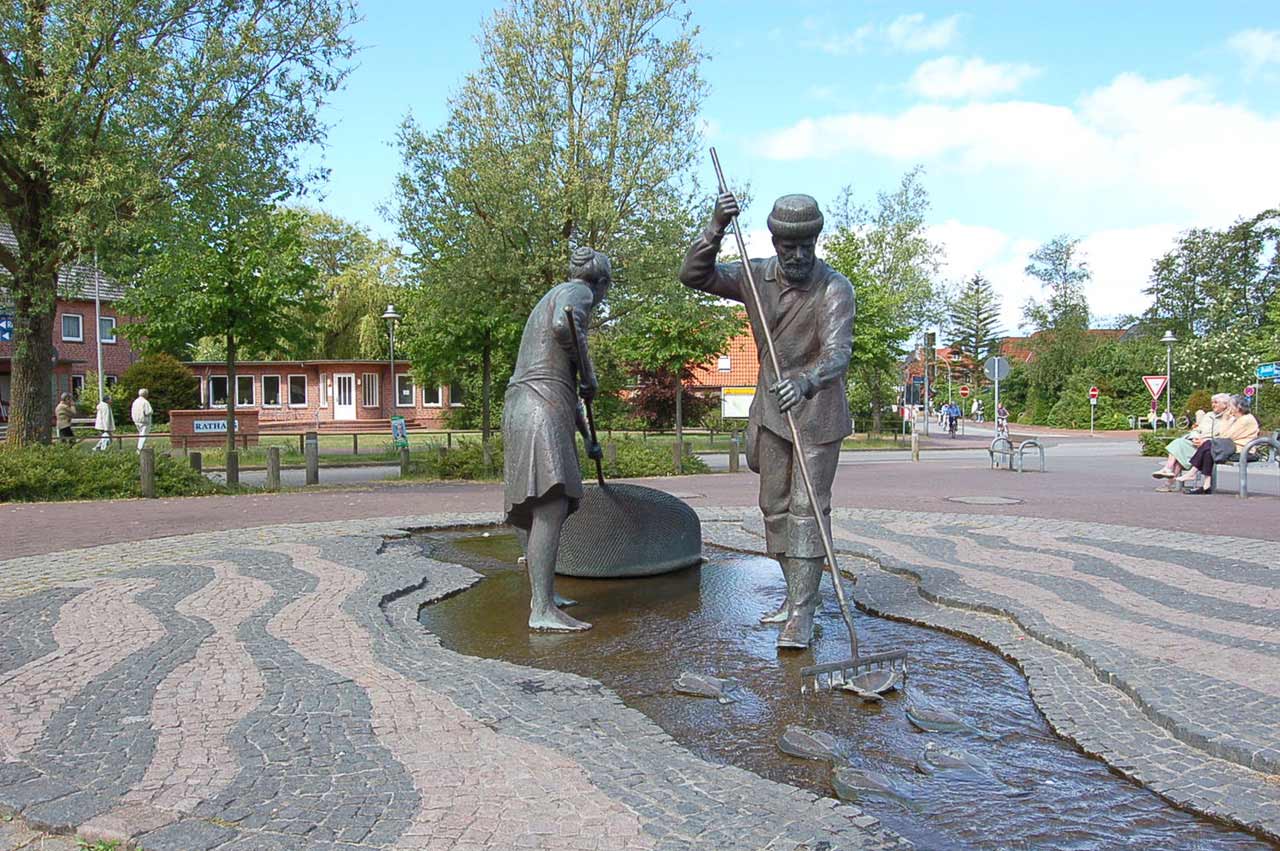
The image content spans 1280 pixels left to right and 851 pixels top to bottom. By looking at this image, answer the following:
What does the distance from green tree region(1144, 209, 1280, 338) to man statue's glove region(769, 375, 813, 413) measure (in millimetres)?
52514

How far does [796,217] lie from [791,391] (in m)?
0.91

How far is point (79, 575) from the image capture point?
697 centimetres

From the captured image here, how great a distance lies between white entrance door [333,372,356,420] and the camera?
48.5 meters

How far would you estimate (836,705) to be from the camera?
387 cm

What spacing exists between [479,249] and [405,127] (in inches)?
111

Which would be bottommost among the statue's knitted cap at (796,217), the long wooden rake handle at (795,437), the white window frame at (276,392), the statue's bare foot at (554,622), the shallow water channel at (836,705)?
the shallow water channel at (836,705)

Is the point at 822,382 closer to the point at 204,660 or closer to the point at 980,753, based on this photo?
the point at 980,753

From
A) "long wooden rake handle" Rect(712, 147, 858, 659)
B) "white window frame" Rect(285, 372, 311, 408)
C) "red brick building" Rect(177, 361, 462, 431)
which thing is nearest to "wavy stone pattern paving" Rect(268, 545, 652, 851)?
"long wooden rake handle" Rect(712, 147, 858, 659)

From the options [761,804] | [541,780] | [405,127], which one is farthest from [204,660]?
[405,127]

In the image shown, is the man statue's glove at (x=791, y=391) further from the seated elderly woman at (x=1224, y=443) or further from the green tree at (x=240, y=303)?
the green tree at (x=240, y=303)

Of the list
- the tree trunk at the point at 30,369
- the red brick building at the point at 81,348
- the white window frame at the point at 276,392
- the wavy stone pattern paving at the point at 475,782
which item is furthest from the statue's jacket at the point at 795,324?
the white window frame at the point at 276,392

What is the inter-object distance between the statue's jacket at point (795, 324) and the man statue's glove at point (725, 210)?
65 mm

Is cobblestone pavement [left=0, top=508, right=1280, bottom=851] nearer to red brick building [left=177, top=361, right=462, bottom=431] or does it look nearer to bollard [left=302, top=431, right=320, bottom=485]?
bollard [left=302, top=431, right=320, bottom=485]

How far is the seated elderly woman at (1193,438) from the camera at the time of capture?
561 inches
